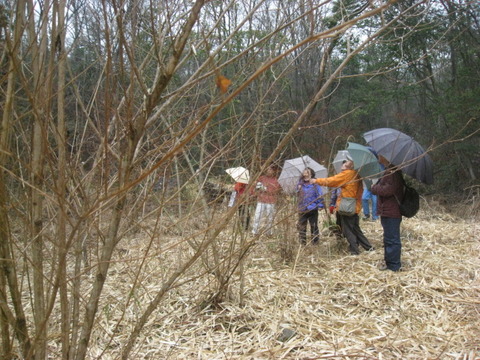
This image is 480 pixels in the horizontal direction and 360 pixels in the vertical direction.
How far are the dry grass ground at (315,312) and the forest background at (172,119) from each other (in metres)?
0.21

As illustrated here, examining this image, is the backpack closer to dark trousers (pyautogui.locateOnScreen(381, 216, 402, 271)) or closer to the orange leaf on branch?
dark trousers (pyautogui.locateOnScreen(381, 216, 402, 271))

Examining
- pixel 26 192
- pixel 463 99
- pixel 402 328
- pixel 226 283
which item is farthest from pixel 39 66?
pixel 463 99

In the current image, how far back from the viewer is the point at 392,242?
503 centimetres

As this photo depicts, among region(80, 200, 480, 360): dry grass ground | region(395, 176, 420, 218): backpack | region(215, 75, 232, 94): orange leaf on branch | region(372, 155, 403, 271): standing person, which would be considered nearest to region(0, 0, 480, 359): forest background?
region(215, 75, 232, 94): orange leaf on branch

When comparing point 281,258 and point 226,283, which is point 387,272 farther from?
point 226,283

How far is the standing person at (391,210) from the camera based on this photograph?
4.92 meters

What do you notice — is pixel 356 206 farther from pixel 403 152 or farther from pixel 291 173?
pixel 403 152

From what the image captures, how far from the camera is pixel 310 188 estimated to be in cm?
571

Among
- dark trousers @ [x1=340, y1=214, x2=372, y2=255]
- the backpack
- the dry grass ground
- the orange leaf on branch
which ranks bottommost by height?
the dry grass ground

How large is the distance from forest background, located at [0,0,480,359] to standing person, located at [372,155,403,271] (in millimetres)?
674

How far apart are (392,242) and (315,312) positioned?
160cm

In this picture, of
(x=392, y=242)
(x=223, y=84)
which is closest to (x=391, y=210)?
(x=392, y=242)

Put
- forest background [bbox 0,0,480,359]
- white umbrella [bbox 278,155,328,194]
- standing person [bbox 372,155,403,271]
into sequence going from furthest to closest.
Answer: white umbrella [bbox 278,155,328,194] → standing person [bbox 372,155,403,271] → forest background [bbox 0,0,480,359]

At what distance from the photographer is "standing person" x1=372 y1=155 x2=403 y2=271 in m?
4.92
